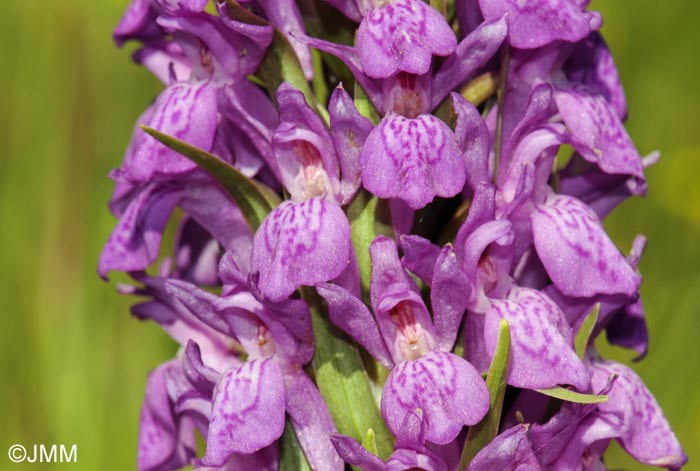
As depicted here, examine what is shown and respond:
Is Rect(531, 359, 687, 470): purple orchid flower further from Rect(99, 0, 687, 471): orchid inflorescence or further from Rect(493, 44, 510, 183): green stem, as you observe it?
Rect(493, 44, 510, 183): green stem

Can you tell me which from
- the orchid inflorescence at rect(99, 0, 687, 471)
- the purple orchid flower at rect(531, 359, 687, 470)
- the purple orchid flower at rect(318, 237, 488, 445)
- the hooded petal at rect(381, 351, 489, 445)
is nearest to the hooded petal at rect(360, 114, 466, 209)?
the orchid inflorescence at rect(99, 0, 687, 471)

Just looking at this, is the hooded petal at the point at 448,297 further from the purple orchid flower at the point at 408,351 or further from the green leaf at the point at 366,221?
the green leaf at the point at 366,221

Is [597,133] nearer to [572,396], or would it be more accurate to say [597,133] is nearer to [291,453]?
[572,396]

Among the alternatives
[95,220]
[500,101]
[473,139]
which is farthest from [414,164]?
[95,220]

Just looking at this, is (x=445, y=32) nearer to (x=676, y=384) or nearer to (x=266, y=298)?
Answer: (x=266, y=298)

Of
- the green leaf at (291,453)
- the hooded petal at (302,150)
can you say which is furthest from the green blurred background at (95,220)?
the hooded petal at (302,150)

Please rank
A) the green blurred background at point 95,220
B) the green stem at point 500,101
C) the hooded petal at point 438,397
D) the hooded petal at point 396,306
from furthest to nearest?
the green blurred background at point 95,220 → the green stem at point 500,101 → the hooded petal at point 396,306 → the hooded petal at point 438,397
